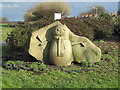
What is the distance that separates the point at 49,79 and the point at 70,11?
42.6m

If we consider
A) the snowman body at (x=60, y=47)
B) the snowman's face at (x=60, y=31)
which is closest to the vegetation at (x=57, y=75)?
the snowman body at (x=60, y=47)

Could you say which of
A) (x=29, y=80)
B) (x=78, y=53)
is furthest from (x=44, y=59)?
(x=29, y=80)

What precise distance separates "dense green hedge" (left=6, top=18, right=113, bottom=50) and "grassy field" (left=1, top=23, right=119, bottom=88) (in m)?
1.23

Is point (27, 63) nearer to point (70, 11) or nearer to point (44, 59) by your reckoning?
point (44, 59)

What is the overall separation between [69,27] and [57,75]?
18.2 feet

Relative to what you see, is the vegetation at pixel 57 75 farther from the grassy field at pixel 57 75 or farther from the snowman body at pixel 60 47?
the snowman body at pixel 60 47

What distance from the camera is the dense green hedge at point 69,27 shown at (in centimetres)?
956

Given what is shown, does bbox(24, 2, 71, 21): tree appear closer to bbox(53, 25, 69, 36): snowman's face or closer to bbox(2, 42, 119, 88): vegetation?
bbox(53, 25, 69, 36): snowman's face

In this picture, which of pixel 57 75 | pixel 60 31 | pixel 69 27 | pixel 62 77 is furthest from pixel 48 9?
pixel 62 77

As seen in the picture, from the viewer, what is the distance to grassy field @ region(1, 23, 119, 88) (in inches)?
192

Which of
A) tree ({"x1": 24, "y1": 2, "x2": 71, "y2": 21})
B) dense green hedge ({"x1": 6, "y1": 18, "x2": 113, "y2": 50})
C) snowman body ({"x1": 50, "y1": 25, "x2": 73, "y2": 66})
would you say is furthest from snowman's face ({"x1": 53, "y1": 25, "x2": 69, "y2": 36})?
tree ({"x1": 24, "y1": 2, "x2": 71, "y2": 21})

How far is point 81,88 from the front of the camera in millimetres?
4711

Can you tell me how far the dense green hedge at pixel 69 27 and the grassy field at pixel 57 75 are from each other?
1.23 m

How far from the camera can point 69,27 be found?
10812 millimetres
